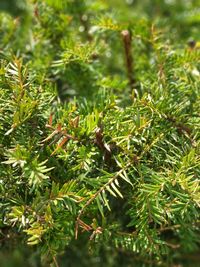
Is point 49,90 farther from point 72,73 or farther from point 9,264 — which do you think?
point 9,264

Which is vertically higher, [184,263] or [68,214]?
[68,214]

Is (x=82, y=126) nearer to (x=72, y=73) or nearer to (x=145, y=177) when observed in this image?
(x=145, y=177)

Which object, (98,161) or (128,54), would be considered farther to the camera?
(128,54)

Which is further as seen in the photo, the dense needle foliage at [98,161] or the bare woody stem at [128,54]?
the bare woody stem at [128,54]

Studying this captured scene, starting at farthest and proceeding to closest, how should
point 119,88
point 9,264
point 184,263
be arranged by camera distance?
point 9,264 → point 184,263 → point 119,88

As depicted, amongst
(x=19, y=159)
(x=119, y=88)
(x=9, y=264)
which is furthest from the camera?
(x=9, y=264)

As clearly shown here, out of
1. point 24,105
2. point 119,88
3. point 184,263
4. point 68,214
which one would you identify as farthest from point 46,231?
point 184,263

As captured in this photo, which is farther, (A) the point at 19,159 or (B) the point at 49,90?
(B) the point at 49,90

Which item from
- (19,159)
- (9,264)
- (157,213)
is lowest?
(9,264)

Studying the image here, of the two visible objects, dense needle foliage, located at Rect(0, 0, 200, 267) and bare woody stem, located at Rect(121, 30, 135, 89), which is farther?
bare woody stem, located at Rect(121, 30, 135, 89)
